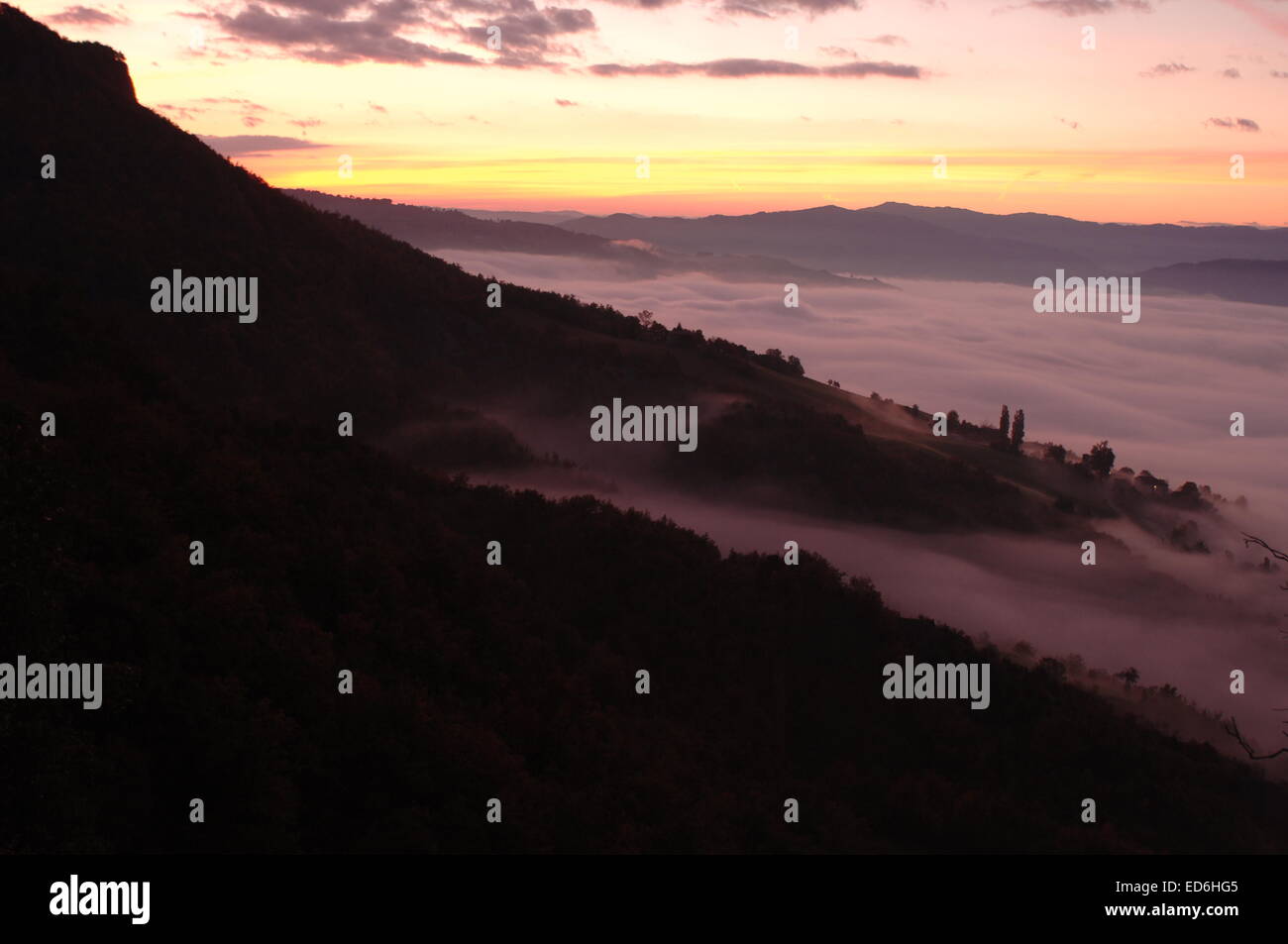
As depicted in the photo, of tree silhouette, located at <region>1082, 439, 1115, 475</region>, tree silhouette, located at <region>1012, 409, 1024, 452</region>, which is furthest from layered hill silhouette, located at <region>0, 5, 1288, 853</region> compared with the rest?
tree silhouette, located at <region>1082, 439, 1115, 475</region>

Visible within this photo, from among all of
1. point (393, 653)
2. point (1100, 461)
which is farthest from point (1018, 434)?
point (393, 653)

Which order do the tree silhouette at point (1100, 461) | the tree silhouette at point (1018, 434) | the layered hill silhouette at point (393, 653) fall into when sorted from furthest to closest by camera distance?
the tree silhouette at point (1100, 461), the tree silhouette at point (1018, 434), the layered hill silhouette at point (393, 653)

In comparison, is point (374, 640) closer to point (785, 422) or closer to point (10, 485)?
point (10, 485)

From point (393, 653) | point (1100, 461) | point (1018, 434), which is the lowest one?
point (1100, 461)

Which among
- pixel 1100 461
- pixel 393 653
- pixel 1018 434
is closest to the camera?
pixel 393 653

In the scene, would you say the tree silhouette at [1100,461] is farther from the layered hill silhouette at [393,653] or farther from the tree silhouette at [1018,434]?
the layered hill silhouette at [393,653]

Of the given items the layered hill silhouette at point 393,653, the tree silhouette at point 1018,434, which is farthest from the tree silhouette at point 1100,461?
the layered hill silhouette at point 393,653

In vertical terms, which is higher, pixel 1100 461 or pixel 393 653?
pixel 393 653

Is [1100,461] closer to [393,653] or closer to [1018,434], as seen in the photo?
[1018,434]
